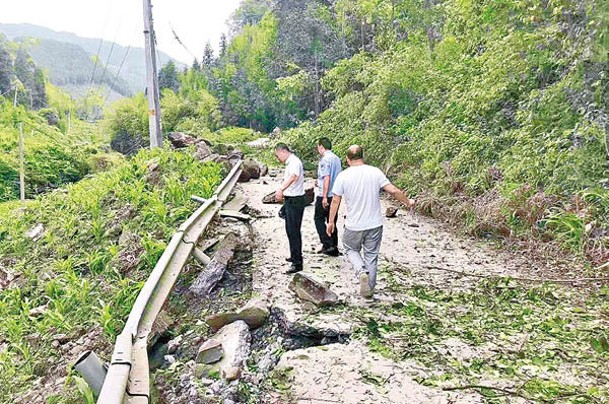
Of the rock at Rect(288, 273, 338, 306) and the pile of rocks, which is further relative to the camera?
the pile of rocks

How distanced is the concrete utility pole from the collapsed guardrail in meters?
8.36

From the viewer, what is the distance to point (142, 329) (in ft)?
13.5

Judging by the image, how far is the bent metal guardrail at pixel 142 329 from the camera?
9.93 ft

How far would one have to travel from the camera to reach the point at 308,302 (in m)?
4.94

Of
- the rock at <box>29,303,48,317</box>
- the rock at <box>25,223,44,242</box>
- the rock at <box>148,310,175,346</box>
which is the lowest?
the rock at <box>25,223,44,242</box>

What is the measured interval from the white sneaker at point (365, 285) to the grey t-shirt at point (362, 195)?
20.5 inches

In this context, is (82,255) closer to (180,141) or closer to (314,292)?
(314,292)

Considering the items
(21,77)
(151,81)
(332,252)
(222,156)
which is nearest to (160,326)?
(332,252)

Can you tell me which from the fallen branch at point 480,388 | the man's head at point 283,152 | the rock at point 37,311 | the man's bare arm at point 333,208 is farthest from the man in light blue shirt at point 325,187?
the rock at point 37,311

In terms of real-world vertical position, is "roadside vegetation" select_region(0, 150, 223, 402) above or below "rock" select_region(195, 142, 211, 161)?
below

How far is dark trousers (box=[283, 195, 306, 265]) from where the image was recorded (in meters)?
6.07

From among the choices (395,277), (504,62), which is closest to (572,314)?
(395,277)

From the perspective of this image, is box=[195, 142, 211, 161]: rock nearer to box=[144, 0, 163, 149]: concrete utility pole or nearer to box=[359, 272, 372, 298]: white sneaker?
box=[144, 0, 163, 149]: concrete utility pole

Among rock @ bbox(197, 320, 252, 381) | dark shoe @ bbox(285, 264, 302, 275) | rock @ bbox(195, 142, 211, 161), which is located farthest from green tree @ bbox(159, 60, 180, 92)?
rock @ bbox(197, 320, 252, 381)
